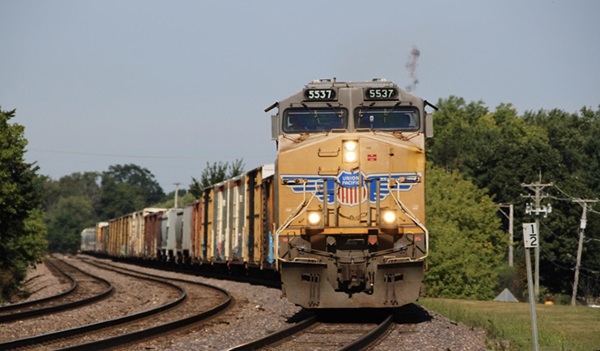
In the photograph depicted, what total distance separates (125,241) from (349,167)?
5560 cm

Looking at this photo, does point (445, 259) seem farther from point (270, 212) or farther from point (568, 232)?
point (270, 212)

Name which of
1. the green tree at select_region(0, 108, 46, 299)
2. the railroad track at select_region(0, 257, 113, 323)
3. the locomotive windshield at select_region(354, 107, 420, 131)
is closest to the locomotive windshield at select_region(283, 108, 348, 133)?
the locomotive windshield at select_region(354, 107, 420, 131)

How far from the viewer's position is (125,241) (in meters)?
69.0

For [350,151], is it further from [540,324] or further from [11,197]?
[11,197]

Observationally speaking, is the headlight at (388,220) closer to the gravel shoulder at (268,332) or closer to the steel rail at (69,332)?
the gravel shoulder at (268,332)

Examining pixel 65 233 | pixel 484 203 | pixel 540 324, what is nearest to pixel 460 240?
pixel 484 203

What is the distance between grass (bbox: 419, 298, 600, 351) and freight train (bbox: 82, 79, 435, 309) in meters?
1.92

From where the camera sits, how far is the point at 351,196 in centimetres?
1564

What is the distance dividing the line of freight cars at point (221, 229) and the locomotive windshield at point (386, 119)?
4.52 meters

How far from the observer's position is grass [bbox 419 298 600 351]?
14104 millimetres

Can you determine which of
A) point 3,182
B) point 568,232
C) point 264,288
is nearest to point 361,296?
point 264,288

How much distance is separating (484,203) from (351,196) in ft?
183

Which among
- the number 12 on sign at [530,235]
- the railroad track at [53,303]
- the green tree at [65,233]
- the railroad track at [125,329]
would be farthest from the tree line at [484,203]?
the green tree at [65,233]

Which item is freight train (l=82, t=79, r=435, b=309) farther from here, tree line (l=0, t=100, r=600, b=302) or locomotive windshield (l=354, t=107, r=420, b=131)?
tree line (l=0, t=100, r=600, b=302)
